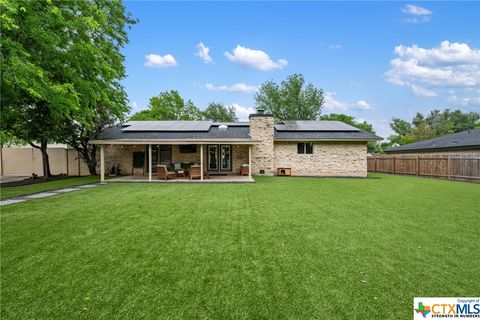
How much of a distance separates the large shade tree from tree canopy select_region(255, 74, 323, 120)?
26.9 m

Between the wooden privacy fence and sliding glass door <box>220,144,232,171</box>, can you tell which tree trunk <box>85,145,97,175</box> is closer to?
sliding glass door <box>220,144,232,171</box>

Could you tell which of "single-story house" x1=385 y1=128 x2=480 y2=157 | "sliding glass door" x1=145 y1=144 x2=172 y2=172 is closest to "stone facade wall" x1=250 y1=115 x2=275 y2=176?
"sliding glass door" x1=145 y1=144 x2=172 y2=172

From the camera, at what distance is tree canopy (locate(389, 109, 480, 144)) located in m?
39.0

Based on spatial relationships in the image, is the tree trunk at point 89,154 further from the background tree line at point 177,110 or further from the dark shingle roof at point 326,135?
the background tree line at point 177,110

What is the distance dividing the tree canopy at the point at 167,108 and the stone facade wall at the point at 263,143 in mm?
22482

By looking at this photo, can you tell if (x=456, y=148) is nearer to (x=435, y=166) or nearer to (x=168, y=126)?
(x=435, y=166)

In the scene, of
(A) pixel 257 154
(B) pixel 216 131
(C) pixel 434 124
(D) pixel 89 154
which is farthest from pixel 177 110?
(C) pixel 434 124

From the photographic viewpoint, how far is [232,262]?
3484 millimetres

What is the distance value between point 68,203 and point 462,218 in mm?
10383

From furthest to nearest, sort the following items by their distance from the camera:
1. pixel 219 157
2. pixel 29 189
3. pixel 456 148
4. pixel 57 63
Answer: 1. pixel 219 157
2. pixel 456 148
3. pixel 29 189
4. pixel 57 63

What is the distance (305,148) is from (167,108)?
84.4ft

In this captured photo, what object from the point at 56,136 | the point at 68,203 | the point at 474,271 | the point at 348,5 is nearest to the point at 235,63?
the point at 348,5

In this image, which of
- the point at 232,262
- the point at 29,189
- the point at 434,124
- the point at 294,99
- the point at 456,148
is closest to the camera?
the point at 232,262

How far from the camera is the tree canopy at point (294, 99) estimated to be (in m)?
38.1
